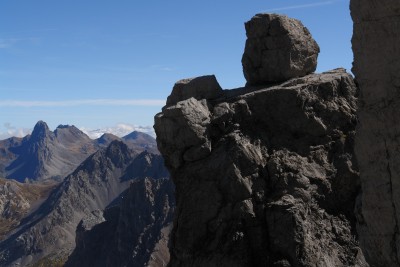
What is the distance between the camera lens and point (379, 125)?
1633 cm

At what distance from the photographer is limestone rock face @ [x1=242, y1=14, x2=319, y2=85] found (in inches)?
1091

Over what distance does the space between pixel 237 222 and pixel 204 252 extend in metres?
2.07

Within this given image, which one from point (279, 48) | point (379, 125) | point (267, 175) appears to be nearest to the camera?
point (379, 125)

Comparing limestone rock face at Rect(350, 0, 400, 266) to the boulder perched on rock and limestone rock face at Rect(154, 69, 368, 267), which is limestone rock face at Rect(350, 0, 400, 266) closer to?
limestone rock face at Rect(154, 69, 368, 267)

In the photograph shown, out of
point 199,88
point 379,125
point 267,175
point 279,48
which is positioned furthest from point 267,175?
point 379,125

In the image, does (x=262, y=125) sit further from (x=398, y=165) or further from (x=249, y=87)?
(x=398, y=165)

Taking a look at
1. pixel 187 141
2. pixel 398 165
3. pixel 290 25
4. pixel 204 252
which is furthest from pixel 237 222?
pixel 290 25

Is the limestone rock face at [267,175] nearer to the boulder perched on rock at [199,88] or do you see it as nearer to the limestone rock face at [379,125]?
the boulder perched on rock at [199,88]

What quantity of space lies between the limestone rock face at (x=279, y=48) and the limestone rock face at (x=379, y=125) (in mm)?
10633

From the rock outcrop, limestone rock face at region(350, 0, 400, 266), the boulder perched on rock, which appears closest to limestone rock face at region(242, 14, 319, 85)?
the rock outcrop

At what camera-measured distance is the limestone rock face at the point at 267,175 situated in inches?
879

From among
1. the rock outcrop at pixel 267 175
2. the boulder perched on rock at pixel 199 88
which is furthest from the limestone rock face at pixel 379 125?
the boulder perched on rock at pixel 199 88

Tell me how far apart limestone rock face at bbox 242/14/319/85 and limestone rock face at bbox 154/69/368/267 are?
134 cm

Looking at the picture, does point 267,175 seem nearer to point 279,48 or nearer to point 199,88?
point 199,88
